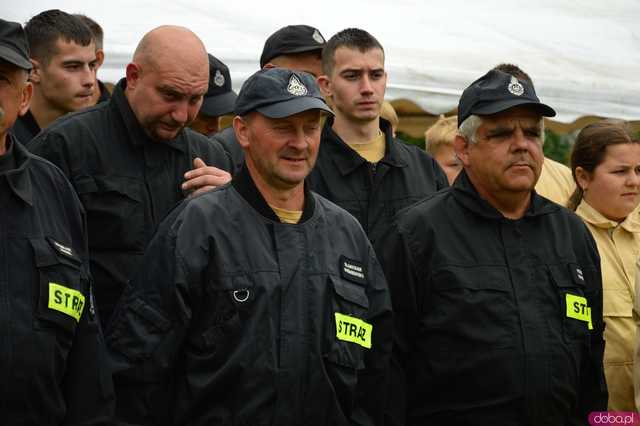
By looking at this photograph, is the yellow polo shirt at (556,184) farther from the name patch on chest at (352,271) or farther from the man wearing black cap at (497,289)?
the name patch on chest at (352,271)

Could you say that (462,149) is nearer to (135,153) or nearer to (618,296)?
(618,296)

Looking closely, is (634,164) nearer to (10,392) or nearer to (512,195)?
(512,195)

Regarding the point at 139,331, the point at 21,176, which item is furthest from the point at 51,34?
the point at 139,331

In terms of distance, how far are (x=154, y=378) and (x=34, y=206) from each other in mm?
642

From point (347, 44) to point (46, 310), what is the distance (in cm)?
265

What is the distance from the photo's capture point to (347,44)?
221 inches

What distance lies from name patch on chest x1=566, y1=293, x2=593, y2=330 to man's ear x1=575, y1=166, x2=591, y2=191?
1146mm

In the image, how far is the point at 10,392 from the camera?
3.27 meters

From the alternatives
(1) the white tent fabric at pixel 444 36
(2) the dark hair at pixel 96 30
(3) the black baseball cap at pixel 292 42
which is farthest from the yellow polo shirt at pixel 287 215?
(1) the white tent fabric at pixel 444 36

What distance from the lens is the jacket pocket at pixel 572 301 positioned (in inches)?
169

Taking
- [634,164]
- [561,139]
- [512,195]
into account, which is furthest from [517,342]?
[561,139]

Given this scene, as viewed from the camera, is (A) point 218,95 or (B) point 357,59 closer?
(B) point 357,59

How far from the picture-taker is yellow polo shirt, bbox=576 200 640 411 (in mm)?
5023

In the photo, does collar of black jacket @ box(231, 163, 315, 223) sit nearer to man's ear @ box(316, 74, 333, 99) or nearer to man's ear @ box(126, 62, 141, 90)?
man's ear @ box(126, 62, 141, 90)
